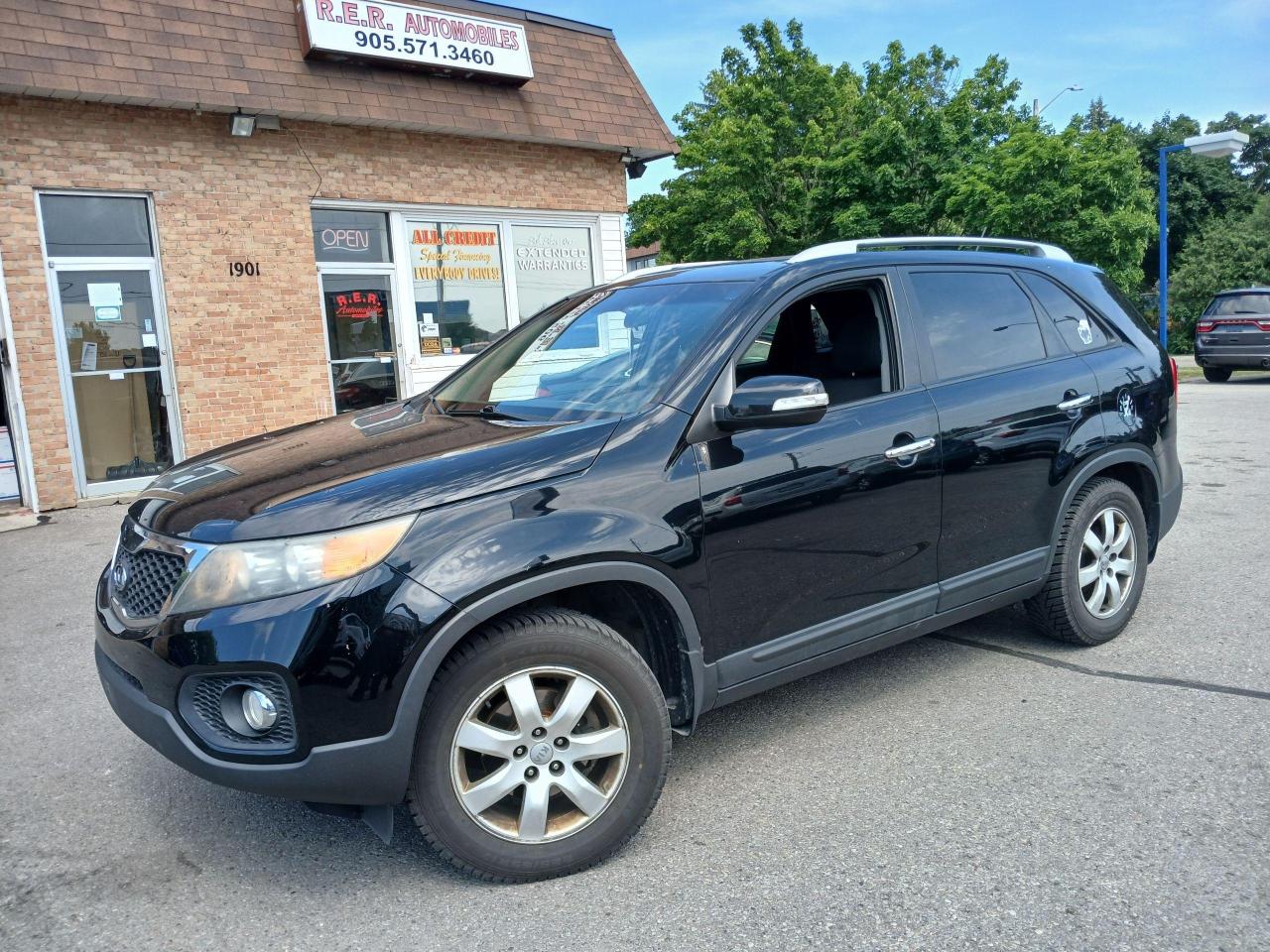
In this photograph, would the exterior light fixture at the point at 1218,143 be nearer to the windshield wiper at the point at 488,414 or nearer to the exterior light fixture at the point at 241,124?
the exterior light fixture at the point at 241,124

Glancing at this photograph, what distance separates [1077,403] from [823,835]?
2.27m

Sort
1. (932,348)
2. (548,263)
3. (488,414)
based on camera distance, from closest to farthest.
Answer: (488,414) → (932,348) → (548,263)

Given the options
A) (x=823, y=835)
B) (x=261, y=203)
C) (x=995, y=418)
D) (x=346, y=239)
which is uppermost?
(x=261, y=203)

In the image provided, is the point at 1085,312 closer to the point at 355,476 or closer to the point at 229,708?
the point at 355,476

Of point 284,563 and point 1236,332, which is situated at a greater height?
point 284,563

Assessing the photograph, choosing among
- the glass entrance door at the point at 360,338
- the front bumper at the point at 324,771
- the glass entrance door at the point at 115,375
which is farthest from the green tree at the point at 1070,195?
the front bumper at the point at 324,771

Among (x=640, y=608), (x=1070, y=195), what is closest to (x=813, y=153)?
(x=1070, y=195)

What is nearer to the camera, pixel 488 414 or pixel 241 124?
pixel 488 414

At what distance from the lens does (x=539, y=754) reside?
9.15 feet

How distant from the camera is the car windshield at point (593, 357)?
337 centimetres

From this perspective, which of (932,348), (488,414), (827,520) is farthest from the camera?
(932,348)

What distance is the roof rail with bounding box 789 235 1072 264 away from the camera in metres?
3.79

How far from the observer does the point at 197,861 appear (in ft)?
9.84

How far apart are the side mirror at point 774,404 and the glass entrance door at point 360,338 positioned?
844 centimetres
